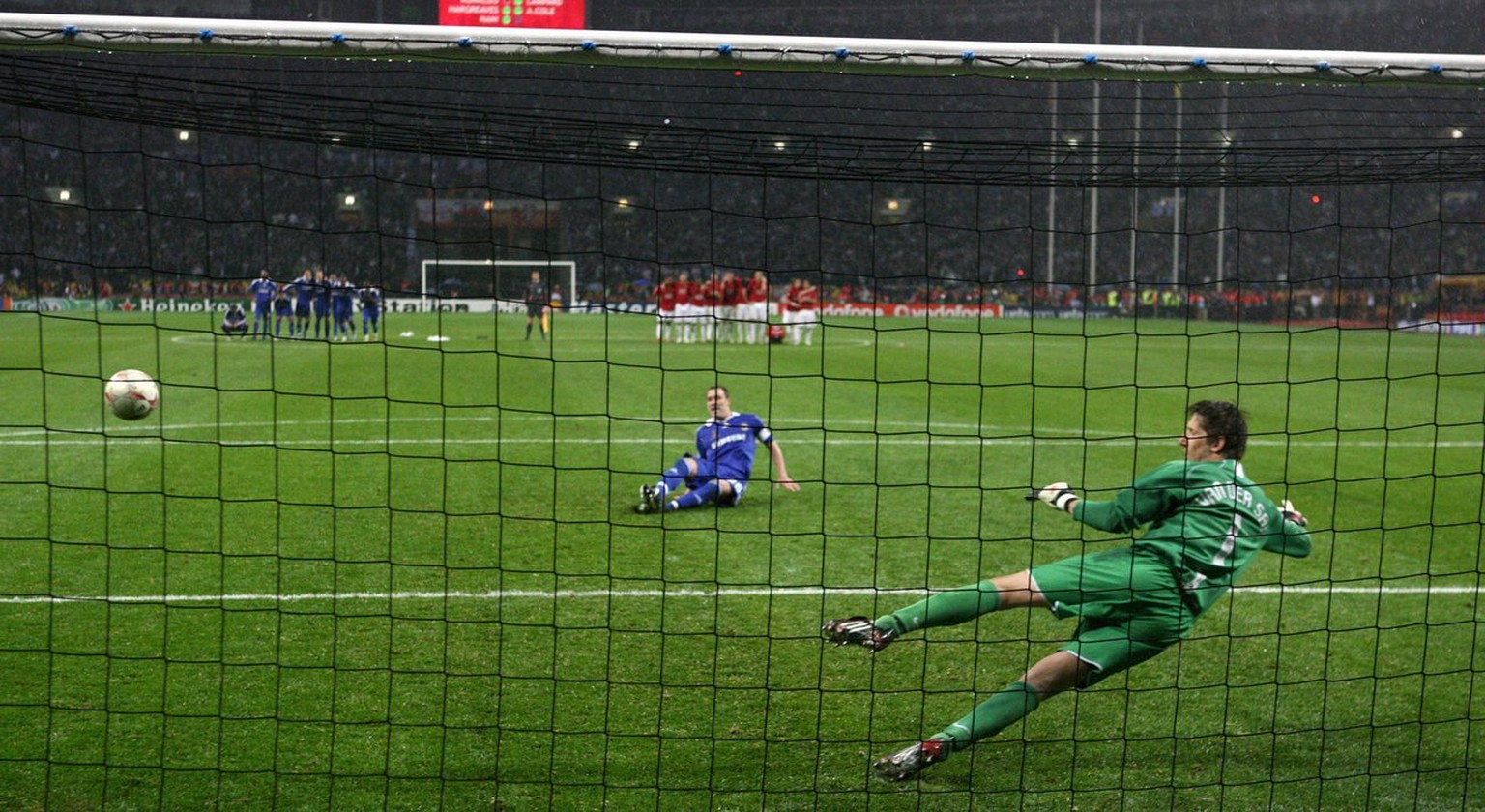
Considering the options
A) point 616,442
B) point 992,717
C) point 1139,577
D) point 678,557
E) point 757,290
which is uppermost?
point 1139,577

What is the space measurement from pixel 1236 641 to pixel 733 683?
2.76m

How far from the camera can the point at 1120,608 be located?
502 centimetres

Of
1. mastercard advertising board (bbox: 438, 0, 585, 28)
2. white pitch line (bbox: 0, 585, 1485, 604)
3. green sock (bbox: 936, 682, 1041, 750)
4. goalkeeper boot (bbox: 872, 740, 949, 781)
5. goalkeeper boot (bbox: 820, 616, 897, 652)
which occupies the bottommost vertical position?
white pitch line (bbox: 0, 585, 1485, 604)

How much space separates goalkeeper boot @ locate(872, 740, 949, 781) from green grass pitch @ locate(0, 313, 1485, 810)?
88 millimetres

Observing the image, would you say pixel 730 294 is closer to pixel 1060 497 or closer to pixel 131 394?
pixel 131 394

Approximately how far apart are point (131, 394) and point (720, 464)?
420cm

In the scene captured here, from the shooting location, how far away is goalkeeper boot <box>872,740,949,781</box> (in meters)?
4.79

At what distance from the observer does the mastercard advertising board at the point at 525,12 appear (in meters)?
30.8

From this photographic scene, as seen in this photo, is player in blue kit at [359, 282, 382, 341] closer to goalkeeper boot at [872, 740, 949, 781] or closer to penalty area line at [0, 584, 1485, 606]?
penalty area line at [0, 584, 1485, 606]

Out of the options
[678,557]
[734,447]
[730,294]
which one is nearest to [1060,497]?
[678,557]

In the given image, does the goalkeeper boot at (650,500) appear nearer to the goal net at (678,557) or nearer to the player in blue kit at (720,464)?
the player in blue kit at (720,464)

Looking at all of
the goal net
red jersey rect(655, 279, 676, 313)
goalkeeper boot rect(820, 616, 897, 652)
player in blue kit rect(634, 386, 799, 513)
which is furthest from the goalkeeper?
player in blue kit rect(634, 386, 799, 513)

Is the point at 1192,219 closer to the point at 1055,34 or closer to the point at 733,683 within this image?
the point at 1055,34

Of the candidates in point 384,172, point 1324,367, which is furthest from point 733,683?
point 384,172
